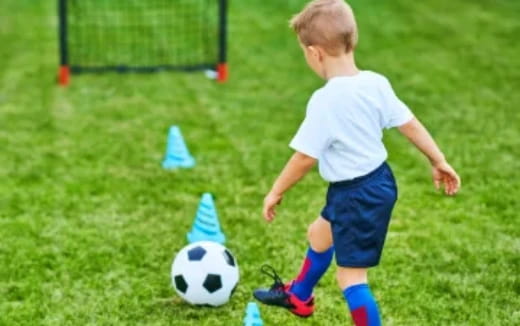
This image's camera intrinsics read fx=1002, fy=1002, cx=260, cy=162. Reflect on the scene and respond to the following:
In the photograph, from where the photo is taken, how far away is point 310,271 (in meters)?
4.21

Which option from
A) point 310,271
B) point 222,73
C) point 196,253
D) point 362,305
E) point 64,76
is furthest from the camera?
point 222,73

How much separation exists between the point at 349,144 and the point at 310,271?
75 cm

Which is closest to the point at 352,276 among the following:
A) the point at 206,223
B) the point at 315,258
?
the point at 315,258

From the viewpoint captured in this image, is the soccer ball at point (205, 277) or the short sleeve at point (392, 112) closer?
the short sleeve at point (392, 112)

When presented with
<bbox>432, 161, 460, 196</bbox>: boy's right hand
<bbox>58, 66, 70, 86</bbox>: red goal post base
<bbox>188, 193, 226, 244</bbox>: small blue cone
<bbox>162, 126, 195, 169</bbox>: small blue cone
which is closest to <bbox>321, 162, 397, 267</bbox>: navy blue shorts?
<bbox>432, 161, 460, 196</bbox>: boy's right hand

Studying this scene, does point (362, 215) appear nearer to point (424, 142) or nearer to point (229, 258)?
point (424, 142)

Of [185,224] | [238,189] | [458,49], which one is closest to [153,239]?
[185,224]

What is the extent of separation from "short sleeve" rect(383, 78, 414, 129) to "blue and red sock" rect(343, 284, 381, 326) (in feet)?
2.08

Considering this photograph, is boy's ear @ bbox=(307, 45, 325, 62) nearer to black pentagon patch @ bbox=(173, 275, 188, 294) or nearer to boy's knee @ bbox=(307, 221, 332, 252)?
boy's knee @ bbox=(307, 221, 332, 252)

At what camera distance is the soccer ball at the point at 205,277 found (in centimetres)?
434

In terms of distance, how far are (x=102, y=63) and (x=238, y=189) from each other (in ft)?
10.3

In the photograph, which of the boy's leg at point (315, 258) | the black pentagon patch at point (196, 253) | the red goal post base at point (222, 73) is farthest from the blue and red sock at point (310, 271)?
the red goal post base at point (222, 73)

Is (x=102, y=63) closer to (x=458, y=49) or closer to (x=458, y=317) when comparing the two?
(x=458, y=49)

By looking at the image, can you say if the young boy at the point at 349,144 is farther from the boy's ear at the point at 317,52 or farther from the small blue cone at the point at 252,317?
the small blue cone at the point at 252,317
